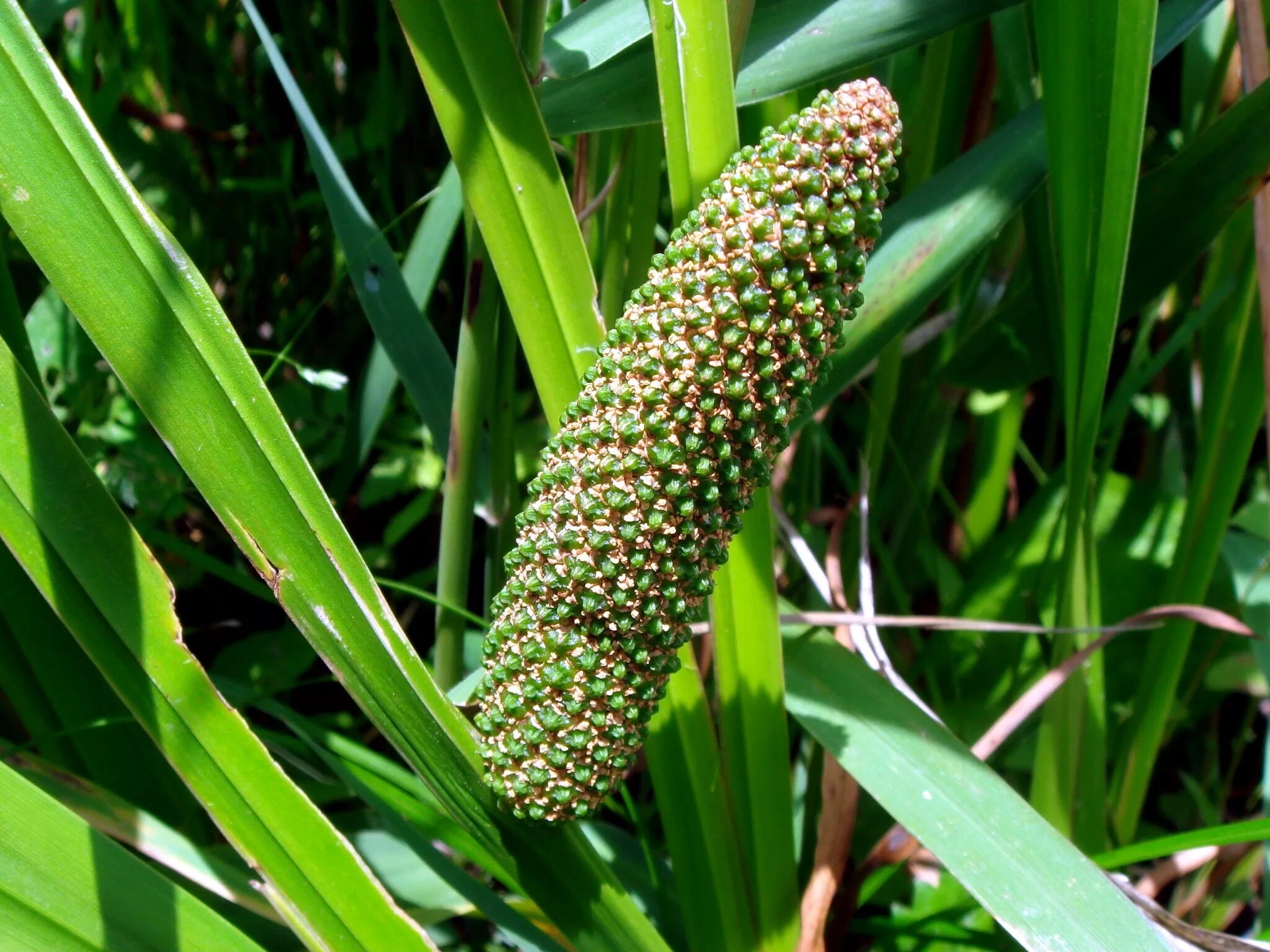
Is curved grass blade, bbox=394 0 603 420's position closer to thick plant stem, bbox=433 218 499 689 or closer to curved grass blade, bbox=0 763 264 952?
thick plant stem, bbox=433 218 499 689

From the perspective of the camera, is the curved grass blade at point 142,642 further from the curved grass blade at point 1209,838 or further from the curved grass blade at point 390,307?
the curved grass blade at point 1209,838

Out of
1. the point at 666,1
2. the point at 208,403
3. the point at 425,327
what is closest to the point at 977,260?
the point at 425,327

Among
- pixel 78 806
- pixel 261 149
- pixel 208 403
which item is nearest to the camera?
pixel 208 403

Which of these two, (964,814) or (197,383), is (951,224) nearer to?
(964,814)

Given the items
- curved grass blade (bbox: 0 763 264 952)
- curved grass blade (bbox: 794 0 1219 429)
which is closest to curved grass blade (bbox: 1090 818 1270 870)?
curved grass blade (bbox: 794 0 1219 429)

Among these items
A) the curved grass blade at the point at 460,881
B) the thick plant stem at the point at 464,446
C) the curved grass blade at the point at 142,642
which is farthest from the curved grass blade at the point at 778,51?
the curved grass blade at the point at 460,881

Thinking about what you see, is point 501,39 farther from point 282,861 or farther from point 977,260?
point 977,260
